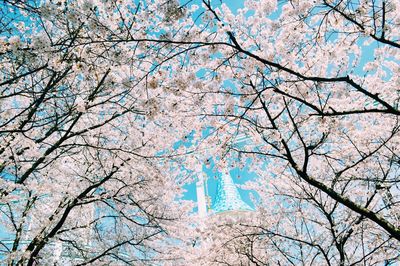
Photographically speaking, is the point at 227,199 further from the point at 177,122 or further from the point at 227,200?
the point at 177,122

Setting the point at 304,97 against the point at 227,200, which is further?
the point at 227,200

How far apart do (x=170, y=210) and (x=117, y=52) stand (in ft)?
21.3

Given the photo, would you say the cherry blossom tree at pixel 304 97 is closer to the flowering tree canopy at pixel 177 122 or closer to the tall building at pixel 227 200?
the flowering tree canopy at pixel 177 122

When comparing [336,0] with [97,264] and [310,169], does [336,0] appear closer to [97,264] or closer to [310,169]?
[310,169]

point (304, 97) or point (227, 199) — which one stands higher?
point (227, 199)

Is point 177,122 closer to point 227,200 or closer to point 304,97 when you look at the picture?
point 304,97

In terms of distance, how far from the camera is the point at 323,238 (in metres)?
7.85

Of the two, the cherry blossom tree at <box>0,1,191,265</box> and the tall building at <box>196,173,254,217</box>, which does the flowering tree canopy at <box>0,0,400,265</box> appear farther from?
the tall building at <box>196,173,254,217</box>

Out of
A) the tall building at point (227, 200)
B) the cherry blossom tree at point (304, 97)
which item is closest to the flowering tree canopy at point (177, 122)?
the cherry blossom tree at point (304, 97)

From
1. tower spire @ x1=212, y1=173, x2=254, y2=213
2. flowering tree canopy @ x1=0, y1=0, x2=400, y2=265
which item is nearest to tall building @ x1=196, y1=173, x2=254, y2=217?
tower spire @ x1=212, y1=173, x2=254, y2=213

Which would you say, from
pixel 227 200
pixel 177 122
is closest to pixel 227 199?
pixel 227 200

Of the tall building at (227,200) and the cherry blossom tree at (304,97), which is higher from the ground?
the tall building at (227,200)

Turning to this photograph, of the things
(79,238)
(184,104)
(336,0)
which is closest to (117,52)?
(184,104)

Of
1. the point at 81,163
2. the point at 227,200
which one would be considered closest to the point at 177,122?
the point at 81,163
